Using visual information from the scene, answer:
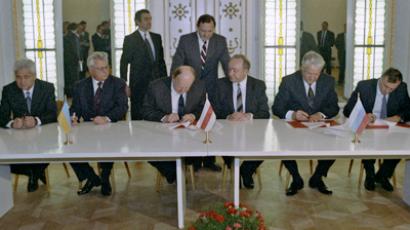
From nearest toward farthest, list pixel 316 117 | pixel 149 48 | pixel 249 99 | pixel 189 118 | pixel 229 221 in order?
1. pixel 229 221
2. pixel 189 118
3. pixel 316 117
4. pixel 249 99
5. pixel 149 48

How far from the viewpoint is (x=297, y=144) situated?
369 cm

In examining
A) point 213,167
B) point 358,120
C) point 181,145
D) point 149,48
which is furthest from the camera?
point 149,48

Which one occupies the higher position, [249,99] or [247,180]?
[249,99]

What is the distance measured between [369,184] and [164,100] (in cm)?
Result: 200

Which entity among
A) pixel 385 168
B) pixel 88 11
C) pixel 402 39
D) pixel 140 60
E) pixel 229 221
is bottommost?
pixel 385 168

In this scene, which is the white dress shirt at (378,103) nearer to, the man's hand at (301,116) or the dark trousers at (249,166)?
the man's hand at (301,116)

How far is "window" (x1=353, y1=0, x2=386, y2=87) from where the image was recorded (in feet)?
24.8

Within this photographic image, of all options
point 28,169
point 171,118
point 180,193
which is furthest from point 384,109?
point 28,169

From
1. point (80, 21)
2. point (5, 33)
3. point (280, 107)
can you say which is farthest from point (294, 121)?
point (5, 33)

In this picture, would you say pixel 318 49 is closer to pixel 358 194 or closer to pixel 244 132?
pixel 358 194

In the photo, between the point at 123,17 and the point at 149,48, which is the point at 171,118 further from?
the point at 123,17

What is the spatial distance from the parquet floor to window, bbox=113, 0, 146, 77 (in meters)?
2.88

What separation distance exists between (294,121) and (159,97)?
1195mm

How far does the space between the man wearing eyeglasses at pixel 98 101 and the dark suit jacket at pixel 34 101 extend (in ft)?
0.70
